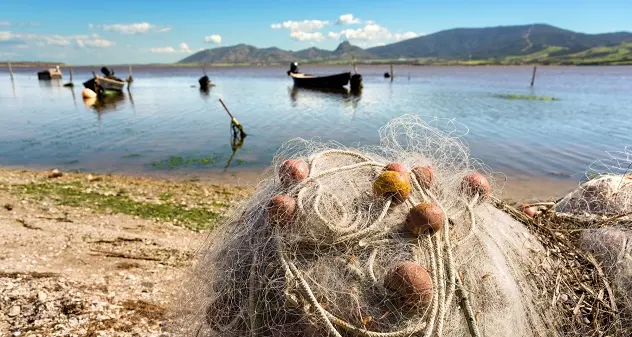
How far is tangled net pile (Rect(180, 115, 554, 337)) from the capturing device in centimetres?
218

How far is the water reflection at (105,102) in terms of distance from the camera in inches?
1262

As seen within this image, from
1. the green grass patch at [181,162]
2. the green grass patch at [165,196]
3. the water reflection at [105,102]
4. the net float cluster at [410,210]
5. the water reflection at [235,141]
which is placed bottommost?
the green grass patch at [181,162]

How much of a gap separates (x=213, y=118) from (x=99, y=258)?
2166cm

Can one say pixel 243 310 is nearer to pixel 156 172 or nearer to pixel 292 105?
pixel 156 172

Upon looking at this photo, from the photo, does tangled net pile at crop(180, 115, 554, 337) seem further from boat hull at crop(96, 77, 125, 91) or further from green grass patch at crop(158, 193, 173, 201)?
boat hull at crop(96, 77, 125, 91)

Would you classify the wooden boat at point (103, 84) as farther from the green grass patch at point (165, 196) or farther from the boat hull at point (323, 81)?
the green grass patch at point (165, 196)

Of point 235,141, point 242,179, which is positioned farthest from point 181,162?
point 235,141

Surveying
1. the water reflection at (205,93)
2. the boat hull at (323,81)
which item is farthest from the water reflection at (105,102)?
the boat hull at (323,81)

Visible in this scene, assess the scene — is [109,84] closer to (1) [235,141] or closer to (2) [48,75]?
(1) [235,141]

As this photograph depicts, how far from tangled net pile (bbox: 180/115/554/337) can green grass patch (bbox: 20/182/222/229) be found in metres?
6.01

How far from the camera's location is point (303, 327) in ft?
A: 7.38

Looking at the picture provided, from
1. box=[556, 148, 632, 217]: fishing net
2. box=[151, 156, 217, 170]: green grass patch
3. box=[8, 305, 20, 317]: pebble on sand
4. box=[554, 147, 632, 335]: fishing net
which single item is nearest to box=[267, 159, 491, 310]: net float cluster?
box=[554, 147, 632, 335]: fishing net

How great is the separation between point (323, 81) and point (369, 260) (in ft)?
163

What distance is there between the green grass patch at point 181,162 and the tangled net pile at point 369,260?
43.2ft
